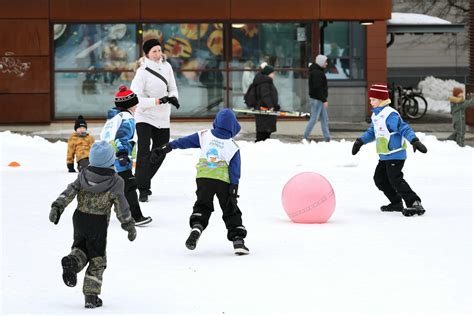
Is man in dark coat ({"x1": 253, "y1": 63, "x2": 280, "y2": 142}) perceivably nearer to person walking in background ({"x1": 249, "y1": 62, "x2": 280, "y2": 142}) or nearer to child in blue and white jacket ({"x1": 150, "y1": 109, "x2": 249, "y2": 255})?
person walking in background ({"x1": 249, "y1": 62, "x2": 280, "y2": 142})

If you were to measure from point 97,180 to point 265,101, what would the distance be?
14861 millimetres

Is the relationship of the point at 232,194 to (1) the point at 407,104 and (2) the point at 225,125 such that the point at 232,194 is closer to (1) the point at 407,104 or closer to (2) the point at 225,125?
(2) the point at 225,125

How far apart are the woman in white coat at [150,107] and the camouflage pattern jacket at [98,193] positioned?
5206 mm

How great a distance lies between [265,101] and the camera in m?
23.3

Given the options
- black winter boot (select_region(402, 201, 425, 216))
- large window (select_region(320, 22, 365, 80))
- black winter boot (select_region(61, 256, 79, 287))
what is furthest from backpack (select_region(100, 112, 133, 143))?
large window (select_region(320, 22, 365, 80))

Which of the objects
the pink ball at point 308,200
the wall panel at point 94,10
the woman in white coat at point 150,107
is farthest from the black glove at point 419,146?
the wall panel at point 94,10

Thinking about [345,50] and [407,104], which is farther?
[345,50]

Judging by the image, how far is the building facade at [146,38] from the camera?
2684 centimetres

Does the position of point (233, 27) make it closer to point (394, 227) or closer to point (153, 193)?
point (153, 193)

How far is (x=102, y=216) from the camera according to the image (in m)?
8.50

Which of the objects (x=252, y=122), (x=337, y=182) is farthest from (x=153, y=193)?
(x=252, y=122)

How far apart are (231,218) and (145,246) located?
0.90m

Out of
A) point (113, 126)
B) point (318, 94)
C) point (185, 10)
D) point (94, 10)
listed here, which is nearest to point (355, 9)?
point (185, 10)

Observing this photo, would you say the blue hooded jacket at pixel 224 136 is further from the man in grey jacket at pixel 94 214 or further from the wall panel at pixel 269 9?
the wall panel at pixel 269 9
